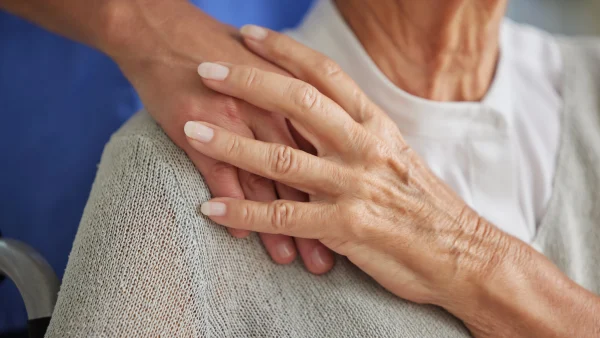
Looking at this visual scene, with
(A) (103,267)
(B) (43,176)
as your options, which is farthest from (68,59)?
(A) (103,267)

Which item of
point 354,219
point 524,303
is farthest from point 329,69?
point 524,303

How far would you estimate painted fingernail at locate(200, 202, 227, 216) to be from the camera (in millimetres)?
726

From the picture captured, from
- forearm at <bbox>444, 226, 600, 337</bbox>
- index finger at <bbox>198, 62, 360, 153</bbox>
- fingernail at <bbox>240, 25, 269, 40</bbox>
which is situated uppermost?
fingernail at <bbox>240, 25, 269, 40</bbox>

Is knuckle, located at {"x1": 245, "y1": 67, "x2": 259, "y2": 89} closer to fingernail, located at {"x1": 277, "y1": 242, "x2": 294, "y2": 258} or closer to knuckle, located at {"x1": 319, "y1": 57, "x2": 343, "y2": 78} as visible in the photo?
knuckle, located at {"x1": 319, "y1": 57, "x2": 343, "y2": 78}

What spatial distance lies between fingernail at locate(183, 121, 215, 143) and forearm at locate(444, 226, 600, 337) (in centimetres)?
45

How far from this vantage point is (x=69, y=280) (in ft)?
2.26

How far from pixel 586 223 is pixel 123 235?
86cm

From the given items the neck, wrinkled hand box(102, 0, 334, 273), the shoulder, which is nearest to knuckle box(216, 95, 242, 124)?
wrinkled hand box(102, 0, 334, 273)

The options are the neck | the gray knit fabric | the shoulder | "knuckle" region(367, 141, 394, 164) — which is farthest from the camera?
the shoulder

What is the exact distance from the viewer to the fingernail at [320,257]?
2.63ft

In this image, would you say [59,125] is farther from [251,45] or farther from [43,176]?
[251,45]

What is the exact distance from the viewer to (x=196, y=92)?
75 centimetres

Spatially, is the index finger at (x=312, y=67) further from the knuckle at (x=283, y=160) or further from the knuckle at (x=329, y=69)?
the knuckle at (x=283, y=160)

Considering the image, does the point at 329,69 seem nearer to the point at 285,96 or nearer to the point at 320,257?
the point at 285,96
